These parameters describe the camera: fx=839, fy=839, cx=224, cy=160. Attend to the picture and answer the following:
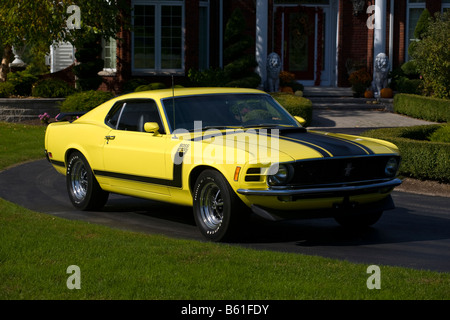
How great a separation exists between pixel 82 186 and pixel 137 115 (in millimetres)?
1435

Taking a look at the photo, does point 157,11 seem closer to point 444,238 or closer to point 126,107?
point 126,107

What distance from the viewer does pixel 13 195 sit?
39.8 ft

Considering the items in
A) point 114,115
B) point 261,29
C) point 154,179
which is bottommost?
point 154,179

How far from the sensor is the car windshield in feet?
31.5

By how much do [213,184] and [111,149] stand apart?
201 centimetres

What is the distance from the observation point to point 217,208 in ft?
29.2

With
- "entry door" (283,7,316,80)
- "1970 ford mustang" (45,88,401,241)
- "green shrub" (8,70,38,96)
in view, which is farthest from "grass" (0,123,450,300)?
"entry door" (283,7,316,80)

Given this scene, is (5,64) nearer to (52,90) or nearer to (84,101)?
(52,90)

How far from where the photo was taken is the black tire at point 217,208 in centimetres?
855

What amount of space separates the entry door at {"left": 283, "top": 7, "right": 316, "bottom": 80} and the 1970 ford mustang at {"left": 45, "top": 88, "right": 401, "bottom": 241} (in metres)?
19.7

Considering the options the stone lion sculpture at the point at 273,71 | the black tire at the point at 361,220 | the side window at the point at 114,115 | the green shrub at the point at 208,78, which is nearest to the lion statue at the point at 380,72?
the stone lion sculpture at the point at 273,71

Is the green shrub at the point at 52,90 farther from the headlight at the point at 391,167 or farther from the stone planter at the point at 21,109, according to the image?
the headlight at the point at 391,167

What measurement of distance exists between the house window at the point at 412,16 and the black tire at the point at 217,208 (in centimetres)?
2217

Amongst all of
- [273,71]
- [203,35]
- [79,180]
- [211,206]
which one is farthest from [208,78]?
[211,206]
